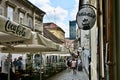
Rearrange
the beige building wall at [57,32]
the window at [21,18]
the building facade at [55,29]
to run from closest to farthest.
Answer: the window at [21,18] → the building facade at [55,29] → the beige building wall at [57,32]

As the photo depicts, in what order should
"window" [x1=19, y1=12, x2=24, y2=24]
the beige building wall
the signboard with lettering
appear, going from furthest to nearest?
the beige building wall → "window" [x1=19, y1=12, x2=24, y2=24] → the signboard with lettering

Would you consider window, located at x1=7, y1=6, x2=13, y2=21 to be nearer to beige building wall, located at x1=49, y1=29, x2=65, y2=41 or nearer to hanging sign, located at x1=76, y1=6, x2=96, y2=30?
hanging sign, located at x1=76, y1=6, x2=96, y2=30

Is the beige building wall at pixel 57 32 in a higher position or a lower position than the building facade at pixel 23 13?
higher

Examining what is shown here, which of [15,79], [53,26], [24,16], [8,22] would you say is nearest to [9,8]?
[24,16]

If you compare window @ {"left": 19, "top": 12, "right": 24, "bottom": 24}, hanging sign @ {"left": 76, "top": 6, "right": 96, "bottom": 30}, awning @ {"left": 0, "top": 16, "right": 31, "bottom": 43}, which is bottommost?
awning @ {"left": 0, "top": 16, "right": 31, "bottom": 43}

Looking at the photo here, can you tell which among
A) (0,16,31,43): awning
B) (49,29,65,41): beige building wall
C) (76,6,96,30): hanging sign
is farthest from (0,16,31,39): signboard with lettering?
(49,29,65,41): beige building wall

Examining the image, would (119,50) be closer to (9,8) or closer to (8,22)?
(8,22)

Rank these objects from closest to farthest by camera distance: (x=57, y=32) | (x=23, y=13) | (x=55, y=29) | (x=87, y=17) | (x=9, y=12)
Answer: (x=87, y=17), (x=9, y=12), (x=23, y=13), (x=55, y=29), (x=57, y=32)

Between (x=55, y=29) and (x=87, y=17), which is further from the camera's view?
(x=55, y=29)

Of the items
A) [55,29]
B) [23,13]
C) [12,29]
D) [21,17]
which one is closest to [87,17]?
[12,29]

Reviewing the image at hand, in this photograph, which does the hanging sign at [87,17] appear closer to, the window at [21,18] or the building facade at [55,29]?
the window at [21,18]

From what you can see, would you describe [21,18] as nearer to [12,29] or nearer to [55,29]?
[12,29]

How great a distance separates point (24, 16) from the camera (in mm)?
34844

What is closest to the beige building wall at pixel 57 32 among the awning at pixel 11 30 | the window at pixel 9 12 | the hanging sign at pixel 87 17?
the window at pixel 9 12
